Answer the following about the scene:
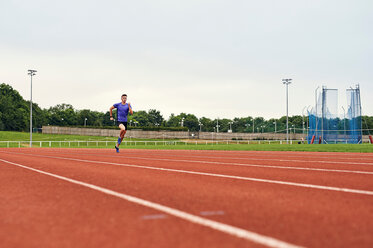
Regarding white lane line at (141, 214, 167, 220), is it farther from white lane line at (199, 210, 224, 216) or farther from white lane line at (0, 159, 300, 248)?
white lane line at (199, 210, 224, 216)

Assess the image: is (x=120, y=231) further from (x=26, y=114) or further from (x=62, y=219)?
(x=26, y=114)

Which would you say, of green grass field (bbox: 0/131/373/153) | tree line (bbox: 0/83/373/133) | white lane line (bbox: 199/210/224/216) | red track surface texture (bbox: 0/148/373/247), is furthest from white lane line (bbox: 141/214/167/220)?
tree line (bbox: 0/83/373/133)

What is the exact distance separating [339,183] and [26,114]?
108146 millimetres

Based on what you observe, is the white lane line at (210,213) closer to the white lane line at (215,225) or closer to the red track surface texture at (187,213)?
the red track surface texture at (187,213)

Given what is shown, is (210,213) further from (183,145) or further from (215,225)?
(183,145)

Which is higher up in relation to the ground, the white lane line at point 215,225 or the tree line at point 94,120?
the tree line at point 94,120

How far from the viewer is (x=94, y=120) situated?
152m

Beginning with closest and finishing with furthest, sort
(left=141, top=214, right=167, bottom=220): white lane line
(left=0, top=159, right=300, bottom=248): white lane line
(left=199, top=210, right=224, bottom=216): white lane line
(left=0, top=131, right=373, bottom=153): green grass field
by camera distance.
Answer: (left=0, top=159, right=300, bottom=248): white lane line < (left=141, top=214, right=167, bottom=220): white lane line < (left=199, top=210, right=224, bottom=216): white lane line < (left=0, top=131, right=373, bottom=153): green grass field

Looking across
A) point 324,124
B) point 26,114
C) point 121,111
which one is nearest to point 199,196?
point 121,111

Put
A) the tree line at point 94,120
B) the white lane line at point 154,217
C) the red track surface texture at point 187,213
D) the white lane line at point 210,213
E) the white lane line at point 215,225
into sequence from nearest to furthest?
the white lane line at point 215,225
the red track surface texture at point 187,213
the white lane line at point 154,217
the white lane line at point 210,213
the tree line at point 94,120

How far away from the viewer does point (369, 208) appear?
3213mm

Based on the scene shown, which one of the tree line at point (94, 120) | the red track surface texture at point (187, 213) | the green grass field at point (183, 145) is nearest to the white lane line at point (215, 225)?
the red track surface texture at point (187, 213)

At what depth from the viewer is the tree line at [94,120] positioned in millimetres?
94500

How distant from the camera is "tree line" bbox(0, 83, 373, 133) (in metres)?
94.5
